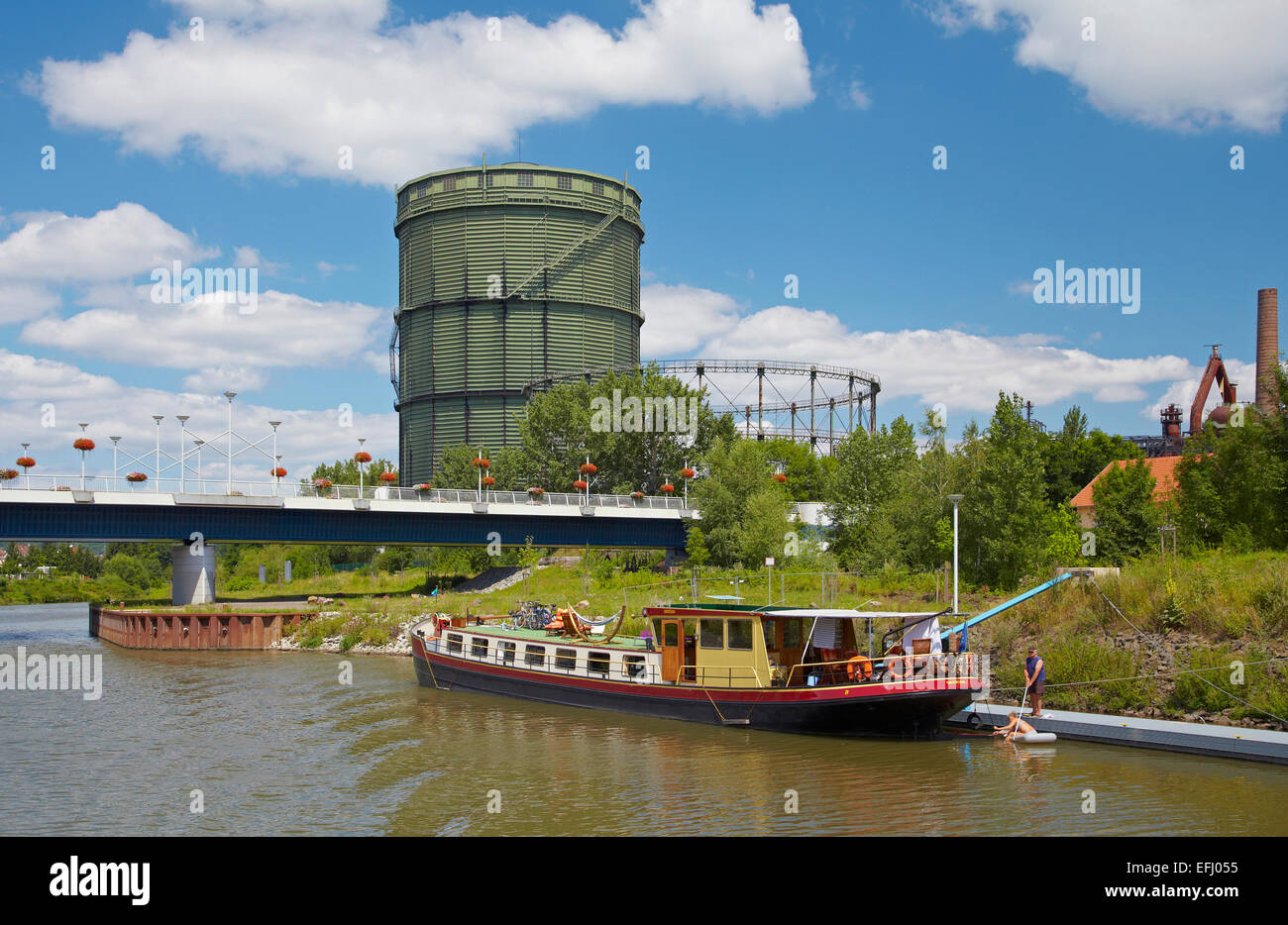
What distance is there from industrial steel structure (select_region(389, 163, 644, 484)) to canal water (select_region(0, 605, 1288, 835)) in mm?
74753

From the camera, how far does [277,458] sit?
70625 mm

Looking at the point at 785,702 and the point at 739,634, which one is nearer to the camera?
the point at 785,702

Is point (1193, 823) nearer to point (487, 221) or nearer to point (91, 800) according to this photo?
point (91, 800)

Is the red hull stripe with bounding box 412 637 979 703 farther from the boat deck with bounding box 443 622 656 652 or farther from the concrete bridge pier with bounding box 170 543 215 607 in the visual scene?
the concrete bridge pier with bounding box 170 543 215 607

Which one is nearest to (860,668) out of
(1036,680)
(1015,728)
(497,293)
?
(1015,728)

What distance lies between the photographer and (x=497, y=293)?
107m

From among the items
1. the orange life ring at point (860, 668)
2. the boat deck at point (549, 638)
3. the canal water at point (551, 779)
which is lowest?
the canal water at point (551, 779)

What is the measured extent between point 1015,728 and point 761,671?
25.0 feet

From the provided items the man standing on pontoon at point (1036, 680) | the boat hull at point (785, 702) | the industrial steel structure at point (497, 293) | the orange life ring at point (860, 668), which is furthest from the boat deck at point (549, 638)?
the industrial steel structure at point (497, 293)

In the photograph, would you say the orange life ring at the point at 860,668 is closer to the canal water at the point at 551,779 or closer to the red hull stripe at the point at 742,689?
the red hull stripe at the point at 742,689

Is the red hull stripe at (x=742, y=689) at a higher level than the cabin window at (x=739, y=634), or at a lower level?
lower

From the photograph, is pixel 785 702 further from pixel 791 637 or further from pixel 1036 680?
pixel 1036 680

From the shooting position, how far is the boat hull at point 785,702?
27.9m

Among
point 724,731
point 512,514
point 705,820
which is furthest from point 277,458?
point 705,820
